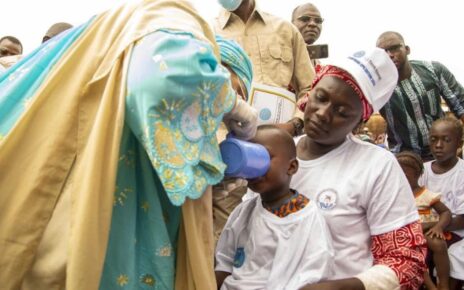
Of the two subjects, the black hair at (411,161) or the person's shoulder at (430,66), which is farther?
the person's shoulder at (430,66)

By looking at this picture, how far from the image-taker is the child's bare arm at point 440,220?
347cm

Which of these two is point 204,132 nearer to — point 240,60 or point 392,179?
point 240,60

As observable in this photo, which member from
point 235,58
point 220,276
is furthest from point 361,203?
point 235,58

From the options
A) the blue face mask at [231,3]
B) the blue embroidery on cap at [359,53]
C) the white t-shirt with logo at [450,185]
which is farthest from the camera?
the white t-shirt with logo at [450,185]

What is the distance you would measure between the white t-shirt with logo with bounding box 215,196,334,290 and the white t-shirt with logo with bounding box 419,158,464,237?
2.41 m

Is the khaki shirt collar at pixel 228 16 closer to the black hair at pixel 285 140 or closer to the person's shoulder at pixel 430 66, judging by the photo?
Result: the person's shoulder at pixel 430 66

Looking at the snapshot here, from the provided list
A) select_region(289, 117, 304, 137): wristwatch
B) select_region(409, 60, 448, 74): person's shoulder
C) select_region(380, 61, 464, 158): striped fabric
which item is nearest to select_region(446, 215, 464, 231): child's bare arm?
select_region(380, 61, 464, 158): striped fabric

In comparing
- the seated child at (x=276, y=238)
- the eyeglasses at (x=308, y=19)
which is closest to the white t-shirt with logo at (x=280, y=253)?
the seated child at (x=276, y=238)

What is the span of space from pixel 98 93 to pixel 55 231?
35 centimetres

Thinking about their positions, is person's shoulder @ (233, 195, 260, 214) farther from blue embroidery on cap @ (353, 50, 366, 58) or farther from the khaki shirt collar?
the khaki shirt collar

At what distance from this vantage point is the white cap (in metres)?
1.88

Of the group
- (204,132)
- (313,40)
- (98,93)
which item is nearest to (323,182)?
(204,132)

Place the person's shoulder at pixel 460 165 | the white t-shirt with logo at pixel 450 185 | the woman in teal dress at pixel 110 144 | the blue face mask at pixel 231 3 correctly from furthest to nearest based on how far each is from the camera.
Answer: the person's shoulder at pixel 460 165 → the white t-shirt with logo at pixel 450 185 → the blue face mask at pixel 231 3 → the woman in teal dress at pixel 110 144

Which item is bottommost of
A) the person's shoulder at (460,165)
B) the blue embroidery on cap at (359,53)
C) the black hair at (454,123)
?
the person's shoulder at (460,165)
